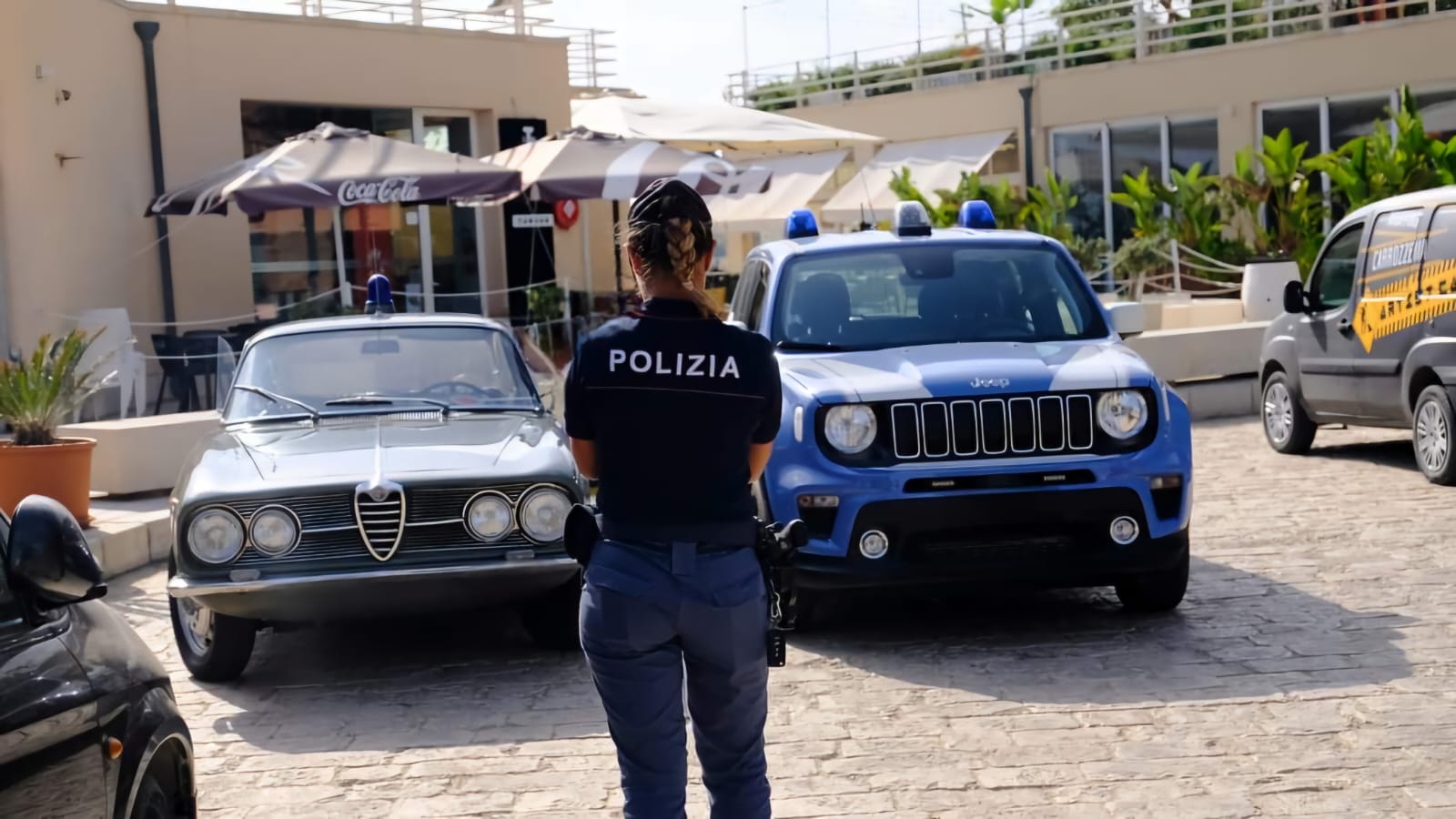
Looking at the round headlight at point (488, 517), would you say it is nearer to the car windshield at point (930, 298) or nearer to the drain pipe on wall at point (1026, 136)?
the car windshield at point (930, 298)

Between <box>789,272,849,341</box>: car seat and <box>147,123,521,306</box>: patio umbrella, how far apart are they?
22.9 feet

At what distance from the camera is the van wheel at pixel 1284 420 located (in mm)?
13055

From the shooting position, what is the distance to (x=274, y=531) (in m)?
6.84

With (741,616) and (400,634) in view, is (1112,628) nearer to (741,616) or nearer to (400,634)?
(400,634)

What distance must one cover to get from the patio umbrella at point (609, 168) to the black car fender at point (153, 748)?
39.5ft

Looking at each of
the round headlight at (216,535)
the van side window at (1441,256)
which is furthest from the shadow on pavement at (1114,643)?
the van side window at (1441,256)

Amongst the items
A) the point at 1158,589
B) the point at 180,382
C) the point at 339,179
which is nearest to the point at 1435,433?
the point at 1158,589

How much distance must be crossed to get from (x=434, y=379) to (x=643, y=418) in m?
4.60

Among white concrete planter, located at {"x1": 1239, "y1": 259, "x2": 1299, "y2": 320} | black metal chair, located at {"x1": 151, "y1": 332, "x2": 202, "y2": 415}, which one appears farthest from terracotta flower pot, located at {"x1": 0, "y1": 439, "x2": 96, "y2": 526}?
white concrete planter, located at {"x1": 1239, "y1": 259, "x2": 1299, "y2": 320}

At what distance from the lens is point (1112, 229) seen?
102 feet

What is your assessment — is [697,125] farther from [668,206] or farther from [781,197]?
[668,206]

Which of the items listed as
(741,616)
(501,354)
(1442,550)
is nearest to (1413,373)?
(1442,550)

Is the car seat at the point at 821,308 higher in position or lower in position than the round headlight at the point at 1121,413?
higher

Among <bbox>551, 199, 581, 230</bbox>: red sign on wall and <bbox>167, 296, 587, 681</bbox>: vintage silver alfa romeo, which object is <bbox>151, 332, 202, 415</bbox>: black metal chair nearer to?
A: <bbox>167, 296, 587, 681</bbox>: vintage silver alfa romeo
